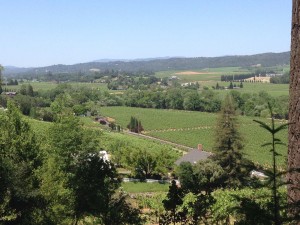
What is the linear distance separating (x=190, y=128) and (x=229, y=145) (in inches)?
1786

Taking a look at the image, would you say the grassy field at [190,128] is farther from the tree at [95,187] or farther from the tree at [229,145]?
the tree at [95,187]

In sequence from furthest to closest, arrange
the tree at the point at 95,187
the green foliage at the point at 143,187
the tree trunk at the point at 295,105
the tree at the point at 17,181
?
1. the green foliage at the point at 143,187
2. the tree at the point at 17,181
3. the tree at the point at 95,187
4. the tree trunk at the point at 295,105

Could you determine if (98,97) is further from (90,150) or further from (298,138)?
(298,138)

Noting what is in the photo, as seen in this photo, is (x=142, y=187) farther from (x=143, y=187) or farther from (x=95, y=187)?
(x=95, y=187)

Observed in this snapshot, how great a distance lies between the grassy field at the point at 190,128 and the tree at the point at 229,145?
57.1ft

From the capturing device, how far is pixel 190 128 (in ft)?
244

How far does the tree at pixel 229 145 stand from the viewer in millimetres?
28531

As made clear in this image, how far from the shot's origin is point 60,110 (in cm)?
2561

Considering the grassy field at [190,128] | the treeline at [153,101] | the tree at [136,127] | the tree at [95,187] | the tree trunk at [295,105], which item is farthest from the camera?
the treeline at [153,101]

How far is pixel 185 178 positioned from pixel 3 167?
2167 centimetres

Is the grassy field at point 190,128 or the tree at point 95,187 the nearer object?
the tree at point 95,187

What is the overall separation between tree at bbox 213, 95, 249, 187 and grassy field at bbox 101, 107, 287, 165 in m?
17.4

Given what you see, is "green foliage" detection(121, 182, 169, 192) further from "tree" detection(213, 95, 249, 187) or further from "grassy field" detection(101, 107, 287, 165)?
"grassy field" detection(101, 107, 287, 165)

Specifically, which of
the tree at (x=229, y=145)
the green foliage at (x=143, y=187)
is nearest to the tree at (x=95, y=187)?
the tree at (x=229, y=145)
